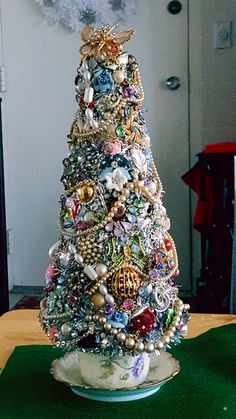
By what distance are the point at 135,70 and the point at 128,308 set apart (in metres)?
0.33

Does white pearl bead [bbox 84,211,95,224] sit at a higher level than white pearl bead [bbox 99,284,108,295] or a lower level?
higher

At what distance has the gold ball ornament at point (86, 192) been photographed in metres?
0.83

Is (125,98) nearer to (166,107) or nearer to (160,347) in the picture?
(160,347)

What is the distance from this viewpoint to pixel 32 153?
10.5ft

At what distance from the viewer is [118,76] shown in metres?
0.84

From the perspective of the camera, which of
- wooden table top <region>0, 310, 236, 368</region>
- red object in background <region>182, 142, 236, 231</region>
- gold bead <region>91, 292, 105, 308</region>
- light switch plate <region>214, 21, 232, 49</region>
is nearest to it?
gold bead <region>91, 292, 105, 308</region>

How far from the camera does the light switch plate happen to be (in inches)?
116

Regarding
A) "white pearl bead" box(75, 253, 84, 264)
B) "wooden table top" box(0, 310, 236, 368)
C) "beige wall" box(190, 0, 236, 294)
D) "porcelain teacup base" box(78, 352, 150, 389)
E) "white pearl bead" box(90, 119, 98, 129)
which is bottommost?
"wooden table top" box(0, 310, 236, 368)

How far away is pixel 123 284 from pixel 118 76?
0.28 metres

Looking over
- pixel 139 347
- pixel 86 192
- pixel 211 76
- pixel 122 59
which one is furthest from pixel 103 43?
pixel 211 76

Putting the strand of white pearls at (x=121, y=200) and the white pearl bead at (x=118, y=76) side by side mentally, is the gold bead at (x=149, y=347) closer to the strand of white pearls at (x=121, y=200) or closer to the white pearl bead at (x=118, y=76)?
the strand of white pearls at (x=121, y=200)

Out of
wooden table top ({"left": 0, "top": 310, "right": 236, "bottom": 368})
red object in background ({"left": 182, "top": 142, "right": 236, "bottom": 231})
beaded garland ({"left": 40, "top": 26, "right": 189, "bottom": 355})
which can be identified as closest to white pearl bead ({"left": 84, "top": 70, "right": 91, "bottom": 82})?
beaded garland ({"left": 40, "top": 26, "right": 189, "bottom": 355})

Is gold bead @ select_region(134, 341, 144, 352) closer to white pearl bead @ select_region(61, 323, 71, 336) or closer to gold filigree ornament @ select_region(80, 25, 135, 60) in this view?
white pearl bead @ select_region(61, 323, 71, 336)

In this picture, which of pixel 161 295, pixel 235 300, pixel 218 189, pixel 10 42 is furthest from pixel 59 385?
pixel 10 42
